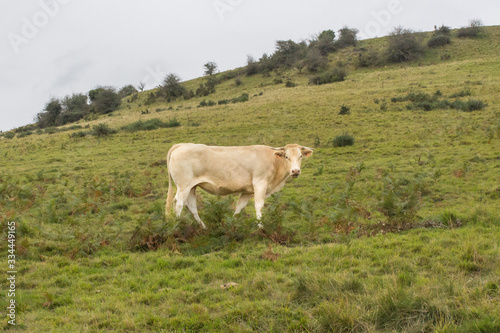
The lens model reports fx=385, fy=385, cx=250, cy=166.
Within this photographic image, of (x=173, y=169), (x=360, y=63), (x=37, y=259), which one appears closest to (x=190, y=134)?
(x=173, y=169)

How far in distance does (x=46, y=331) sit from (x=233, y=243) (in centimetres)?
381

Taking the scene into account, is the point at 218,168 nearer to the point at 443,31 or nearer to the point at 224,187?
the point at 224,187

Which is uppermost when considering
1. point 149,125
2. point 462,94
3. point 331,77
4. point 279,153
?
point 331,77

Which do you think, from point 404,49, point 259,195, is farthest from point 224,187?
point 404,49

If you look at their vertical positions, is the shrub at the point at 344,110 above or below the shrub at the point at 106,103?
below

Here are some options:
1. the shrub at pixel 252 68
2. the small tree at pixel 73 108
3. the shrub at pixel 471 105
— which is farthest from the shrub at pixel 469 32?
the small tree at pixel 73 108

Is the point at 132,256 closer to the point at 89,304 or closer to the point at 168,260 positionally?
the point at 168,260

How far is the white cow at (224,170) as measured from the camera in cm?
949

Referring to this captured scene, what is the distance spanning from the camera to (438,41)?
58.5 meters

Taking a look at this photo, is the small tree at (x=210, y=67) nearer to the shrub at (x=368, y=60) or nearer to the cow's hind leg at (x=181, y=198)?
the shrub at (x=368, y=60)

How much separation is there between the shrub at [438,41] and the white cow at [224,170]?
58.3m

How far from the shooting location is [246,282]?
5.70m

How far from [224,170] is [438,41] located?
197 ft

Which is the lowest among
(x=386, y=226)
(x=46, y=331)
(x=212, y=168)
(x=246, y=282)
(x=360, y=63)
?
(x=386, y=226)
